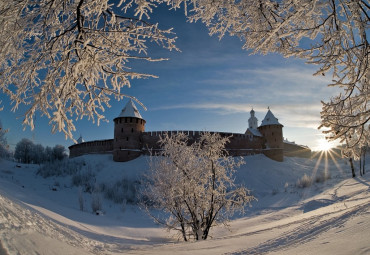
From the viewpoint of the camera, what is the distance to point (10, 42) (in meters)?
2.20

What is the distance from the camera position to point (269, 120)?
100 feet

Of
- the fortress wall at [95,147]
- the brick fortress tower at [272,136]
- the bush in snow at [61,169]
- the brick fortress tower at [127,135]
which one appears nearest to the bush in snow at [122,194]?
the bush in snow at [61,169]

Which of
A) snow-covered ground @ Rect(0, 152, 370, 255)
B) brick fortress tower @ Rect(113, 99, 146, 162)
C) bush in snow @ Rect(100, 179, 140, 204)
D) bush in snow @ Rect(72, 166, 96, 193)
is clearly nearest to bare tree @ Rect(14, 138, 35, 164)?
snow-covered ground @ Rect(0, 152, 370, 255)

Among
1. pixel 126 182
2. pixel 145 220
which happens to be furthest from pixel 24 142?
pixel 145 220

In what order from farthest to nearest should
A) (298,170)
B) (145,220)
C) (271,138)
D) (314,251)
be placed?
(271,138)
(298,170)
(145,220)
(314,251)

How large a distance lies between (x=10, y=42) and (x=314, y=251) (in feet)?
10.3

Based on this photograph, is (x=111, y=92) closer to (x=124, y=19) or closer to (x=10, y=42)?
→ (x=124, y=19)

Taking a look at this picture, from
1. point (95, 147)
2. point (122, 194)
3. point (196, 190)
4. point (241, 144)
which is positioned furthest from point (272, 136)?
point (196, 190)

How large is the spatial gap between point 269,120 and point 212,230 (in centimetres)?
2438

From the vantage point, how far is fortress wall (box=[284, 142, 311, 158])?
42378 mm

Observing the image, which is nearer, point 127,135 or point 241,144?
point 127,135

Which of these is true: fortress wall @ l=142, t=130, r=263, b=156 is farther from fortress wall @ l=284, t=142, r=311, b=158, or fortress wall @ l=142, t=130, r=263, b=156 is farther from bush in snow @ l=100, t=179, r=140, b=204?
fortress wall @ l=284, t=142, r=311, b=158

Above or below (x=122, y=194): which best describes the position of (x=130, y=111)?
above

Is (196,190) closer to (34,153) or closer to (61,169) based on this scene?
(61,169)
